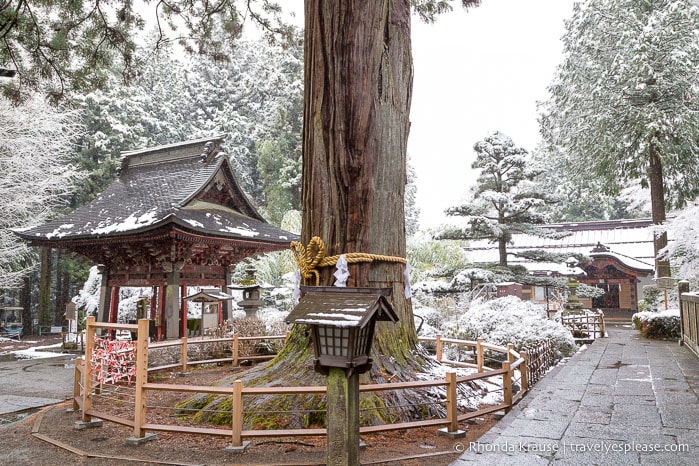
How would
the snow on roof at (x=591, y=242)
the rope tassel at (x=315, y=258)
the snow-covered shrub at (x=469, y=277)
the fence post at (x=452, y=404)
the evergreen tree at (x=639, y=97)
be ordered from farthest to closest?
the snow on roof at (x=591, y=242), the snow-covered shrub at (x=469, y=277), the evergreen tree at (x=639, y=97), the rope tassel at (x=315, y=258), the fence post at (x=452, y=404)

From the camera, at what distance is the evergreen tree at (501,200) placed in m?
18.0

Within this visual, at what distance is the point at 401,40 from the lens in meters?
6.55

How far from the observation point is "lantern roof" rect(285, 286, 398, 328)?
3.23 metres

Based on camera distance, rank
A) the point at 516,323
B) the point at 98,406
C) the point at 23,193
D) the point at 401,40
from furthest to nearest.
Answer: the point at 23,193, the point at 516,323, the point at 98,406, the point at 401,40

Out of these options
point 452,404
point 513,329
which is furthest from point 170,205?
point 452,404

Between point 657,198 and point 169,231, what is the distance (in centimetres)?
1705

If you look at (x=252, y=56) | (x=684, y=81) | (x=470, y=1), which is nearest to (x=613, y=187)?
(x=684, y=81)

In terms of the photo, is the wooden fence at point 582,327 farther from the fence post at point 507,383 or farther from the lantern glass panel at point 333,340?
the lantern glass panel at point 333,340

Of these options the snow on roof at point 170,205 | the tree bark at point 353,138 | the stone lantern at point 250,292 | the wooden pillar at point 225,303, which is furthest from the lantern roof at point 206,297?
the tree bark at point 353,138

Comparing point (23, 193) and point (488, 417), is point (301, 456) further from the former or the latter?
point (23, 193)

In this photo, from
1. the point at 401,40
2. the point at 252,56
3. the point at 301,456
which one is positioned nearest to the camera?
the point at 301,456

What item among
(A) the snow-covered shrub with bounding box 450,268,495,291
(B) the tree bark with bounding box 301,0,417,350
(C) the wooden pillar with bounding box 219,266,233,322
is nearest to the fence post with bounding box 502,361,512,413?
(B) the tree bark with bounding box 301,0,417,350

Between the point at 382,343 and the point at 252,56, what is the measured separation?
33.6 m

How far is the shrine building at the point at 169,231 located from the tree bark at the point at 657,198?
1310cm
